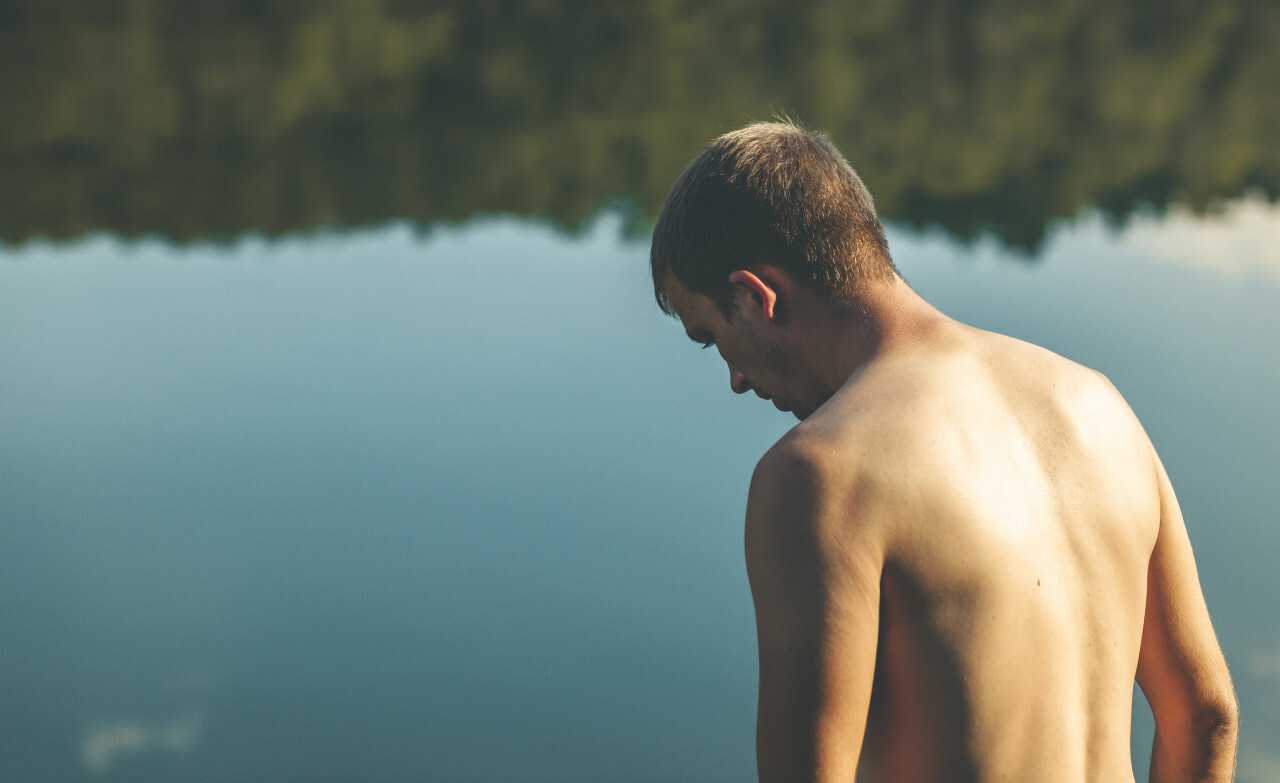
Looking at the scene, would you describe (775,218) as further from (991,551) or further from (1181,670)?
(1181,670)

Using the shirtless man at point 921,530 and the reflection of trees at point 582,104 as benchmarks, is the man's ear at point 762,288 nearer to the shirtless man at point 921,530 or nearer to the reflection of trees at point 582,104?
the shirtless man at point 921,530

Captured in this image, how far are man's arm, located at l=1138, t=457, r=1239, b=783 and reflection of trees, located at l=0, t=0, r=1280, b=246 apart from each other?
6868mm

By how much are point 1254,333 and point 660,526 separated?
3.94 metres

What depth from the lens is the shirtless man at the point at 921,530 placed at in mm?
933

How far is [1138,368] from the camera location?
526 cm

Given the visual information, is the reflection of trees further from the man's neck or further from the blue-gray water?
the man's neck

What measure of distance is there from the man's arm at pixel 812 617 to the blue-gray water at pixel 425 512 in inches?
90.4

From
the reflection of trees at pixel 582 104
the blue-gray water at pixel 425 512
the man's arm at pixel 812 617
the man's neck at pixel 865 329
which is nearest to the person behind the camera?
the man's arm at pixel 812 617

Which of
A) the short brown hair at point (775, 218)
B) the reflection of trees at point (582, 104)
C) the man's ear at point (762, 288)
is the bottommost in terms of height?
the man's ear at point (762, 288)

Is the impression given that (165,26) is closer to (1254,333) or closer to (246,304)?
(246,304)

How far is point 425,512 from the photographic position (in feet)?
13.8

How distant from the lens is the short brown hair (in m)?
1.14

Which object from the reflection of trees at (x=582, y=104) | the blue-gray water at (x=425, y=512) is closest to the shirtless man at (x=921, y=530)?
the blue-gray water at (x=425, y=512)

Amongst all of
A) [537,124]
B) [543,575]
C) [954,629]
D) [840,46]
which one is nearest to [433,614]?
[543,575]
